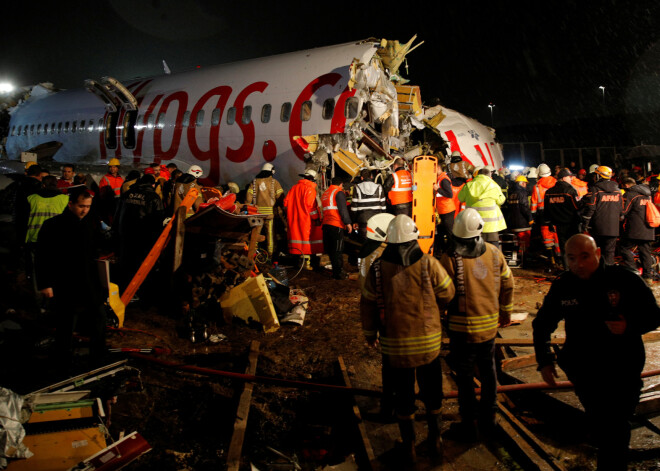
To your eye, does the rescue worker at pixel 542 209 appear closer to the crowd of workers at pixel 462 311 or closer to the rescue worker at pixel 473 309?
the crowd of workers at pixel 462 311

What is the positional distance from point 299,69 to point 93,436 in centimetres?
1010

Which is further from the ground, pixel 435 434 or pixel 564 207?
pixel 564 207

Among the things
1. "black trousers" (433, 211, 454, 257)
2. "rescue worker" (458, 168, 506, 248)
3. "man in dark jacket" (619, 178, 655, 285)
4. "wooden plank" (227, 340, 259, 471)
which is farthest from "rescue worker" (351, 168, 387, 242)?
"man in dark jacket" (619, 178, 655, 285)

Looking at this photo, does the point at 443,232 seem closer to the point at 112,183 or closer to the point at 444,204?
the point at 444,204

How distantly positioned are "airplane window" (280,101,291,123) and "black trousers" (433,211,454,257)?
479cm

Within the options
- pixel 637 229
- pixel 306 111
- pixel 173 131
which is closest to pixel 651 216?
pixel 637 229

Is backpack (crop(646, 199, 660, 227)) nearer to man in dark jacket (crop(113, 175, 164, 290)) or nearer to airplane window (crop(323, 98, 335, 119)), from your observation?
airplane window (crop(323, 98, 335, 119))

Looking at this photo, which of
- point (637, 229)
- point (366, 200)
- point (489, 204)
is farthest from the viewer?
point (366, 200)

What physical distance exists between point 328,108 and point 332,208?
3.33m

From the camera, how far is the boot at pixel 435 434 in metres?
3.30

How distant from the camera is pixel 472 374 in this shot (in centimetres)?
344

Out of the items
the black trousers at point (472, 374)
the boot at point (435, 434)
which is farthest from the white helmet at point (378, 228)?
the boot at point (435, 434)

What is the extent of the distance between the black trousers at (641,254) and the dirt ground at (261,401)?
291cm

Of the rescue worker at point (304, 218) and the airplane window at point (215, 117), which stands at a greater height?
the airplane window at point (215, 117)
